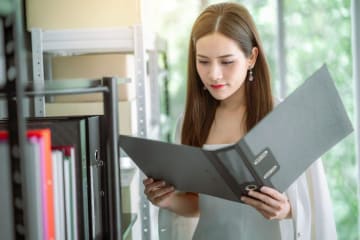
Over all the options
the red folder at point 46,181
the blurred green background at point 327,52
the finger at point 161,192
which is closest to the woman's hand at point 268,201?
the finger at point 161,192

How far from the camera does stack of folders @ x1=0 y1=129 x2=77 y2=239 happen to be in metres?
0.67

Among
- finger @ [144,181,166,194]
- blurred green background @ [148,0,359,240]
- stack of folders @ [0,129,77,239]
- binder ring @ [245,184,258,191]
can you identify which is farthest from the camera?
blurred green background @ [148,0,359,240]

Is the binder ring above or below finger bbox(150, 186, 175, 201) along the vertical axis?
above

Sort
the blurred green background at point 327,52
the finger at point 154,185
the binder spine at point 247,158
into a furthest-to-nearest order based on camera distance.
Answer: the blurred green background at point 327,52 < the finger at point 154,185 < the binder spine at point 247,158

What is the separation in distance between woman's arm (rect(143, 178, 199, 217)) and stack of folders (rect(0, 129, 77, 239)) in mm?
333

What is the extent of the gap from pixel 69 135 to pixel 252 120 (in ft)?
1.87

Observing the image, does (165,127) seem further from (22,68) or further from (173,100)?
(22,68)

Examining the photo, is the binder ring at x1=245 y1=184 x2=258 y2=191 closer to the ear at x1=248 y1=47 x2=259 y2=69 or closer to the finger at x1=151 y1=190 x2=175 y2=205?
the finger at x1=151 y1=190 x2=175 y2=205

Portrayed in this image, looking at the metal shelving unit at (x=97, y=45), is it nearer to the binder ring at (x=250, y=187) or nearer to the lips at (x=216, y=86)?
the lips at (x=216, y=86)

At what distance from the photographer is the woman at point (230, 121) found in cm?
115

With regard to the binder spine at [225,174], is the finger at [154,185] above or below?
below

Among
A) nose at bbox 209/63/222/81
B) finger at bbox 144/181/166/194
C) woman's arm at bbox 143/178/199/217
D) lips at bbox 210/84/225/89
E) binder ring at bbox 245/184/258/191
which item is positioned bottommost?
woman's arm at bbox 143/178/199/217

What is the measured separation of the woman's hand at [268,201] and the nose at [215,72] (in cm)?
29

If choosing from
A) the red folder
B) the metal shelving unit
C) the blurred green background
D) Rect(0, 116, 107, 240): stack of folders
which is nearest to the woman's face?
Answer: the metal shelving unit
